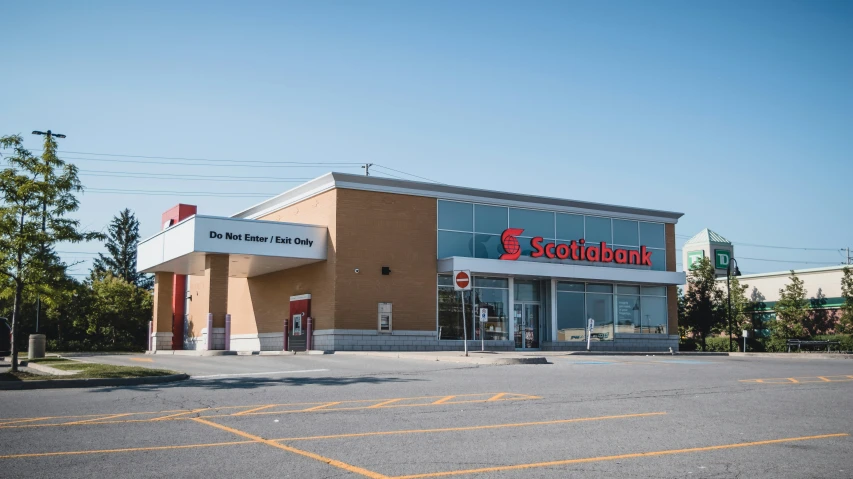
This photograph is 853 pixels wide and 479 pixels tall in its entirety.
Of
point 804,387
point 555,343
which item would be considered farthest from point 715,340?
point 804,387

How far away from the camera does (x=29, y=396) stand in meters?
14.0

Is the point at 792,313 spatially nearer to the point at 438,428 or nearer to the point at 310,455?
the point at 438,428

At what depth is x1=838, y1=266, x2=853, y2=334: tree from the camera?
48.6 meters

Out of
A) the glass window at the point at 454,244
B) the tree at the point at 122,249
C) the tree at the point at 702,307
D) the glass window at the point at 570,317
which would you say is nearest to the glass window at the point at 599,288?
the glass window at the point at 570,317

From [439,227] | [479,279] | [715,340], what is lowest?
[715,340]

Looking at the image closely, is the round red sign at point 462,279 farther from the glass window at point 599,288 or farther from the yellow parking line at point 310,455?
the glass window at point 599,288

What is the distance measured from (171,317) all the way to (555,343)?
20.0m

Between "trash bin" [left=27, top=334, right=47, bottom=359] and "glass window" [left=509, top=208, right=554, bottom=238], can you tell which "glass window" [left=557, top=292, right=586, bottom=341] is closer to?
"glass window" [left=509, top=208, right=554, bottom=238]

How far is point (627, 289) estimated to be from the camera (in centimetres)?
4094

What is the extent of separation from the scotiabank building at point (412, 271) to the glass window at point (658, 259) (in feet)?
0.21

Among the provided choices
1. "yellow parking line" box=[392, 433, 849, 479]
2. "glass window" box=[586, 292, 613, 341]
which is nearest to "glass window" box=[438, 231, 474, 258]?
"glass window" box=[586, 292, 613, 341]

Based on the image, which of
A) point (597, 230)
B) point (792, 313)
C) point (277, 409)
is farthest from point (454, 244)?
point (792, 313)

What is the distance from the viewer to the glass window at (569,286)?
3831 centimetres

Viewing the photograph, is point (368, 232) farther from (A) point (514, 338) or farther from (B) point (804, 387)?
(B) point (804, 387)
